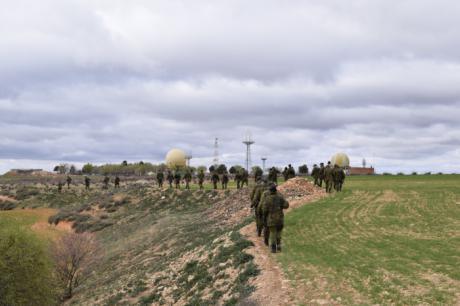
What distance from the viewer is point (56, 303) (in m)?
28.9

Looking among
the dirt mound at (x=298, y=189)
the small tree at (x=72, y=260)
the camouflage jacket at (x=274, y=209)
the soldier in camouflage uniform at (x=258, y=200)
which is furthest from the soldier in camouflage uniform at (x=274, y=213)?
the small tree at (x=72, y=260)

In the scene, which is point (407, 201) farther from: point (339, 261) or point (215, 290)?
point (215, 290)

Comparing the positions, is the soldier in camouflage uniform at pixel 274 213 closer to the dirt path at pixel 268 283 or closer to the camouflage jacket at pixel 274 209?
the camouflage jacket at pixel 274 209

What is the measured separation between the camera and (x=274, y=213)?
1672 centimetres

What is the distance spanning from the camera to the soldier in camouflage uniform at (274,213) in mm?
16672

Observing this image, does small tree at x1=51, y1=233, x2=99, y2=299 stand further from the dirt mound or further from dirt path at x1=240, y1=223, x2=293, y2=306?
dirt path at x1=240, y1=223, x2=293, y2=306

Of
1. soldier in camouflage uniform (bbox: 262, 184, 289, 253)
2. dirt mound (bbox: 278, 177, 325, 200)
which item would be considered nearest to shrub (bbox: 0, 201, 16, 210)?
dirt mound (bbox: 278, 177, 325, 200)

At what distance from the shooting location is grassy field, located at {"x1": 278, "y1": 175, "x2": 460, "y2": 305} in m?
11.4

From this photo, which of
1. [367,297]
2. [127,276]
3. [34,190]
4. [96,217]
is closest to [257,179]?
[127,276]

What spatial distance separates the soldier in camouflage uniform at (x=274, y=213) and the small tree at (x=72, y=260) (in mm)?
19207

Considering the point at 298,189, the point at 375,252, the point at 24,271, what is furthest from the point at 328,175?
the point at 24,271

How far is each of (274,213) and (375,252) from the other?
152 inches

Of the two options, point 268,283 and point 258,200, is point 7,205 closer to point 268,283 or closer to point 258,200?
point 258,200

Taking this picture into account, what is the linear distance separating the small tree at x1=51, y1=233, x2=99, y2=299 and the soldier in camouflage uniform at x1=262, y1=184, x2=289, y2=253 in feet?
63.0
